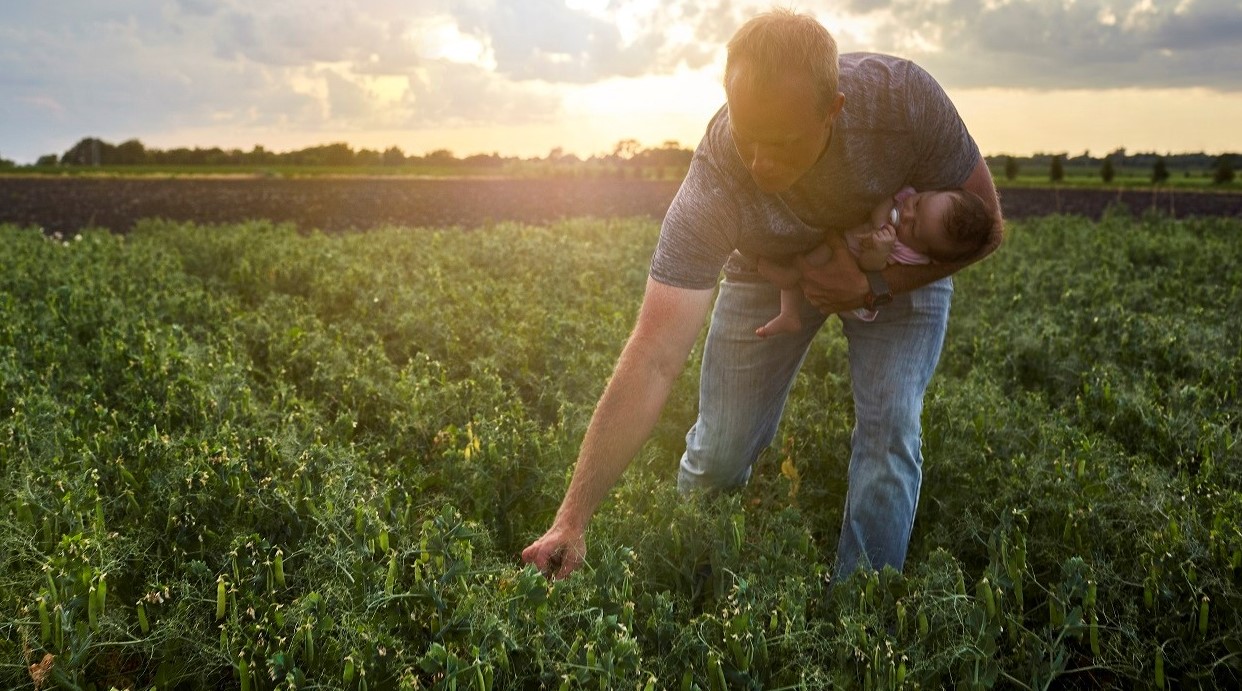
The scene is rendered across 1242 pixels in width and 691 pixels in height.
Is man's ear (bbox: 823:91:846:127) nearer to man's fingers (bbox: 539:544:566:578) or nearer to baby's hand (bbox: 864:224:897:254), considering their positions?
baby's hand (bbox: 864:224:897:254)

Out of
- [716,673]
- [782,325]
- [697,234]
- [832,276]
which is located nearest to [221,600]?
[716,673]

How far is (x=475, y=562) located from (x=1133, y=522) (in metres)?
2.68

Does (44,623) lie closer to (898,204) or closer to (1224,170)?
(898,204)

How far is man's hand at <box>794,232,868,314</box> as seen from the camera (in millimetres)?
3307

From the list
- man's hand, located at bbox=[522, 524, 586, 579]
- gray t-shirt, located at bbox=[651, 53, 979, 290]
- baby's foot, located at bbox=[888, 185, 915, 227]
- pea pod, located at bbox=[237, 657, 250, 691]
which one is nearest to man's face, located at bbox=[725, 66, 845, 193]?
gray t-shirt, located at bbox=[651, 53, 979, 290]

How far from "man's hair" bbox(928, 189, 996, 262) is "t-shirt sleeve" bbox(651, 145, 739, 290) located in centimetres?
80

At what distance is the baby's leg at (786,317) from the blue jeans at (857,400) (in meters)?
0.12

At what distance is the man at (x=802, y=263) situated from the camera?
2734 mm

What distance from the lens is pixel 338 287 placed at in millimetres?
8375

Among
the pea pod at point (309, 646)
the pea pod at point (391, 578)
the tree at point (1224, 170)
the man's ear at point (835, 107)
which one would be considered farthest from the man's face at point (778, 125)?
the tree at point (1224, 170)

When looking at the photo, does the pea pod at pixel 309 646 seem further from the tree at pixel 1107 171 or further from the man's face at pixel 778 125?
the tree at pixel 1107 171

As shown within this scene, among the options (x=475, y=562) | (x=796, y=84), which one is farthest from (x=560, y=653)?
(x=796, y=84)

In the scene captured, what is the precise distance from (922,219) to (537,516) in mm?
2107

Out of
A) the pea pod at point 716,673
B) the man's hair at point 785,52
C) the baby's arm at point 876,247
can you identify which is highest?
the man's hair at point 785,52
